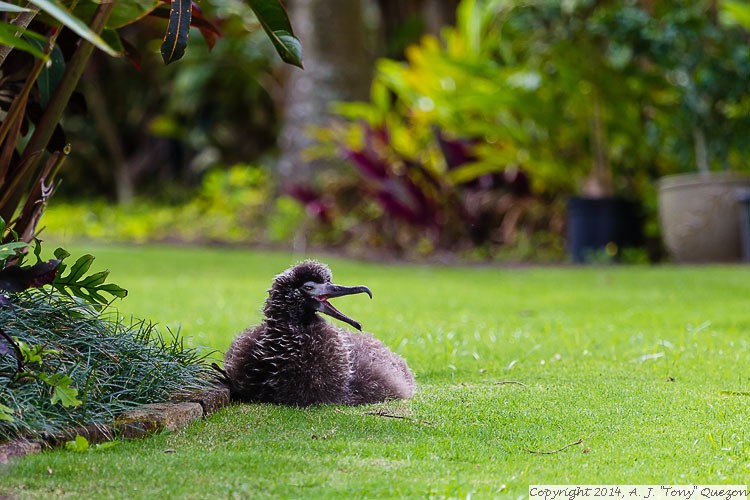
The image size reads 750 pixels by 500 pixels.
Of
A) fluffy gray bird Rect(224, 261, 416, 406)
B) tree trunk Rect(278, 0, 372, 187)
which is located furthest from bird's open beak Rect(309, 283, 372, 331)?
tree trunk Rect(278, 0, 372, 187)

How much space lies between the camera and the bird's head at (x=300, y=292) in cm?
390

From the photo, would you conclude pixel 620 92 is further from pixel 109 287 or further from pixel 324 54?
pixel 109 287

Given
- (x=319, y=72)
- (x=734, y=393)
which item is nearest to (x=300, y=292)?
(x=734, y=393)

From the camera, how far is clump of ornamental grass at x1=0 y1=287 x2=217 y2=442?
3125 mm

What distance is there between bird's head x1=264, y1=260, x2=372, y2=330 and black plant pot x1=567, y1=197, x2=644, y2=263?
24.9 feet

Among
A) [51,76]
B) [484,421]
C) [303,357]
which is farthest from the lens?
[51,76]

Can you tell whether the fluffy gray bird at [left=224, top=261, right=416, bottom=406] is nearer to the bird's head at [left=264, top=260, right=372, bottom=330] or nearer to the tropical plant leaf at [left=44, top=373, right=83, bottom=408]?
the bird's head at [left=264, top=260, right=372, bottom=330]

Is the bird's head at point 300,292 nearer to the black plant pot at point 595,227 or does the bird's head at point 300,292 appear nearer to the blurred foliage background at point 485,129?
the blurred foliage background at point 485,129

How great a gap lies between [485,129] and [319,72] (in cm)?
353

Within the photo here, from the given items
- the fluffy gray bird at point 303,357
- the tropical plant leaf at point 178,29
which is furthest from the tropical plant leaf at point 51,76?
the fluffy gray bird at point 303,357

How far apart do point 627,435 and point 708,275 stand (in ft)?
20.4

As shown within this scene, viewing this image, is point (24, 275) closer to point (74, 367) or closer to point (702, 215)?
point (74, 367)

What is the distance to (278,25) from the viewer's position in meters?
3.75

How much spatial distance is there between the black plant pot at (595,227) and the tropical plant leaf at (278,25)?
25.5 feet
